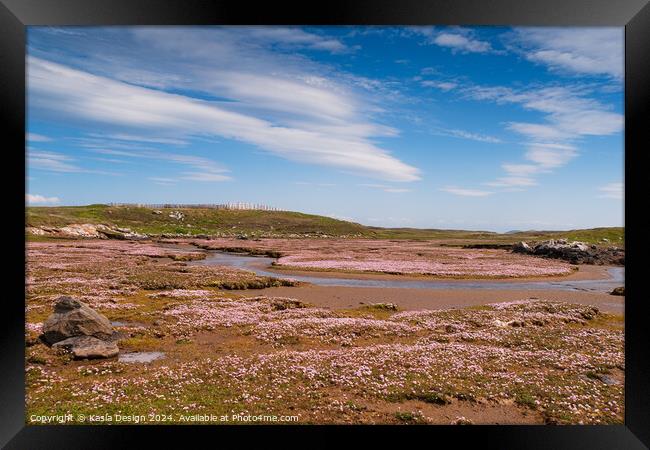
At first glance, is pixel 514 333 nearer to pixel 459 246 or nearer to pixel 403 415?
pixel 403 415

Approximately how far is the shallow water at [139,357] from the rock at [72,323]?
1250mm

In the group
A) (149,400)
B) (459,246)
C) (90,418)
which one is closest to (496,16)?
(149,400)

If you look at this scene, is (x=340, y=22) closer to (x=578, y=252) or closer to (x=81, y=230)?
(x=578, y=252)

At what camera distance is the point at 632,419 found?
745 centimetres

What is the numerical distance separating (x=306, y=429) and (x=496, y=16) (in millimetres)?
10811

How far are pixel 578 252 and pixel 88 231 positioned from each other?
61744 millimetres

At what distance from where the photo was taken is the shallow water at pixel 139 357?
32.8 ft

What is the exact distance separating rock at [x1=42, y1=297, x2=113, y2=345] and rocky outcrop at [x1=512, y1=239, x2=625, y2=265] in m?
35.7

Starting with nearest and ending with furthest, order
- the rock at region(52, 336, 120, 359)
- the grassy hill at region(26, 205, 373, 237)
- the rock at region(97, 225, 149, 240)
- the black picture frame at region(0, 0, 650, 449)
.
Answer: the black picture frame at region(0, 0, 650, 449) → the rock at region(52, 336, 120, 359) → the rock at region(97, 225, 149, 240) → the grassy hill at region(26, 205, 373, 237)

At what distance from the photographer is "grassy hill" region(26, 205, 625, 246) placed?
47.2 metres

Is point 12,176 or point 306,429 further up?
point 12,176

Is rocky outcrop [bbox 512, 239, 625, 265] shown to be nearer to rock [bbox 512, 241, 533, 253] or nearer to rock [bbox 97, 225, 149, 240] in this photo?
rock [bbox 512, 241, 533, 253]

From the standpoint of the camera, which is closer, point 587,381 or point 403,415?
point 403,415

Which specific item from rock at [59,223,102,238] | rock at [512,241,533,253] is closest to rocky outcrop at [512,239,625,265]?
rock at [512,241,533,253]
